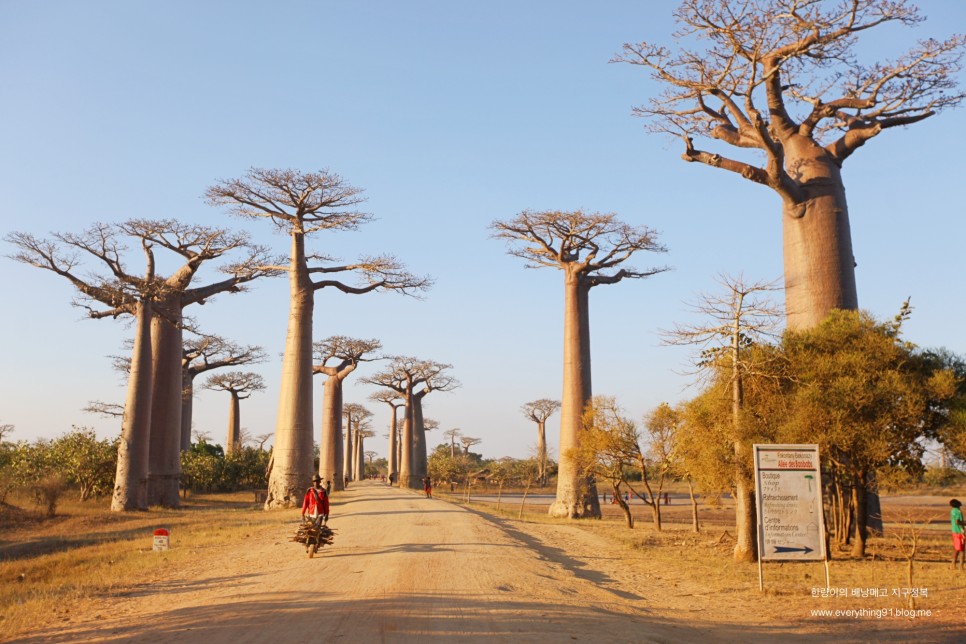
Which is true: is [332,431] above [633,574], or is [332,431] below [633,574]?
above

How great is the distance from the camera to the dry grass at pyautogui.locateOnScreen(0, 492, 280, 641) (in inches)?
344

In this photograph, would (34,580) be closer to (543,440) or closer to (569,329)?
(569,329)

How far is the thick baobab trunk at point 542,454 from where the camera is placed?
6394 cm

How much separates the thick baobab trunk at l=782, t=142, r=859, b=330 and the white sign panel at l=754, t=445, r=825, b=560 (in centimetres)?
704

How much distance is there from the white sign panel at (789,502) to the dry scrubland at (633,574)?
0.66 m

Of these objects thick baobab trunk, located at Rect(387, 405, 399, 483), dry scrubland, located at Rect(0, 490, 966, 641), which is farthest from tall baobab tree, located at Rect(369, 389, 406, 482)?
dry scrubland, located at Rect(0, 490, 966, 641)

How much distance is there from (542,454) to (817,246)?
50.0 metres

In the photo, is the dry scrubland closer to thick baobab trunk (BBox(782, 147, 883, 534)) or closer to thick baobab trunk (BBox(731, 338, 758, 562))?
thick baobab trunk (BBox(731, 338, 758, 562))

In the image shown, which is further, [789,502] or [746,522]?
[746,522]

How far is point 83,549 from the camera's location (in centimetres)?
1446

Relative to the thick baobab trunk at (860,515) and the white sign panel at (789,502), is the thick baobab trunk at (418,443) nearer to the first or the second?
the thick baobab trunk at (860,515)

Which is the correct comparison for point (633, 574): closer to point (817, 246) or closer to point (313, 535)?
point (313, 535)

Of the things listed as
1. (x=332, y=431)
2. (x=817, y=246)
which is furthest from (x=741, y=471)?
(x=332, y=431)

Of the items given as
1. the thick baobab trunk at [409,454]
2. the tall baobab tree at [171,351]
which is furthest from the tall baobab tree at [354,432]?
the tall baobab tree at [171,351]
